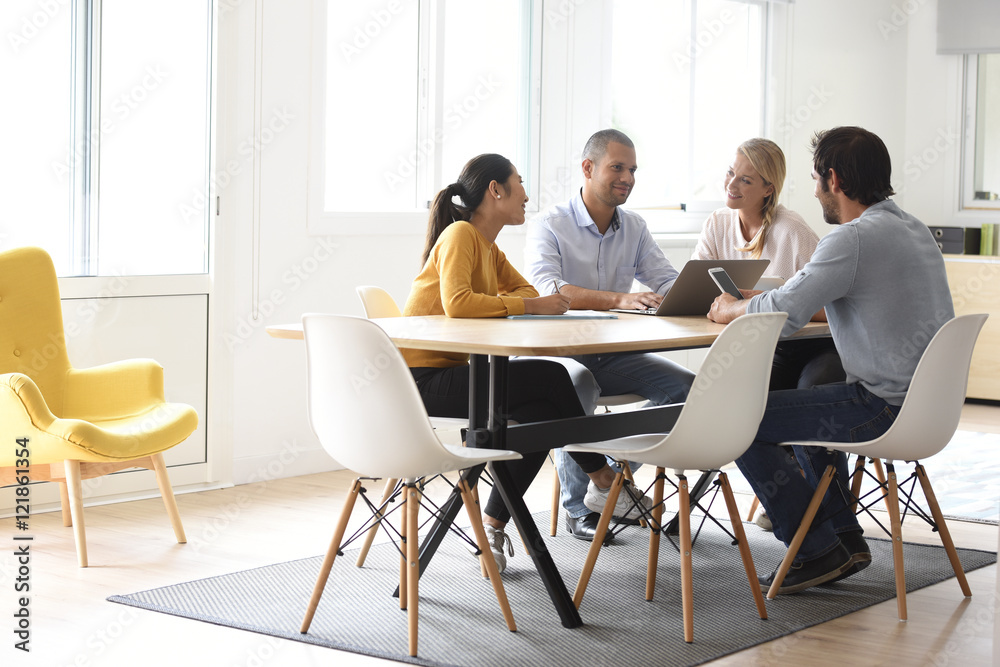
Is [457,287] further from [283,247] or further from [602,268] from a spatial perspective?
[283,247]

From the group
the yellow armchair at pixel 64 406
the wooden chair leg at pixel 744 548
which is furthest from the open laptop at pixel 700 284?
the yellow armchair at pixel 64 406

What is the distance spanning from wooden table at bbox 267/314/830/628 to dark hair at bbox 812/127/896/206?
1.42ft

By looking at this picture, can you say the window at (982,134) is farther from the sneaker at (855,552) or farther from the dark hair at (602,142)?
the sneaker at (855,552)

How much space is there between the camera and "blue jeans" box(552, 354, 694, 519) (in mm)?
3725

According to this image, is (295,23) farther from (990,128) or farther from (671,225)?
(990,128)

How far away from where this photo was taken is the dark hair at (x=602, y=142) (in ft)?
12.8

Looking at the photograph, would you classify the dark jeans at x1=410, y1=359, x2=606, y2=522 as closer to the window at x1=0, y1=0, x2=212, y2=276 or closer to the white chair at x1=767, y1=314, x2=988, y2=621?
the white chair at x1=767, y1=314, x2=988, y2=621

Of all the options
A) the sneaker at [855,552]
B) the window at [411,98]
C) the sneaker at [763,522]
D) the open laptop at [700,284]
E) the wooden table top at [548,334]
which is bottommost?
the sneaker at [763,522]

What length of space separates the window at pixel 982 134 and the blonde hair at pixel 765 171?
4015 millimetres

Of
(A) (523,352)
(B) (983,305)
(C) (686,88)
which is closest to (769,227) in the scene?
(A) (523,352)

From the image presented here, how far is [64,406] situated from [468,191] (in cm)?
149

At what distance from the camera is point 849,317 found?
307 centimetres

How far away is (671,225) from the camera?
6.40 metres

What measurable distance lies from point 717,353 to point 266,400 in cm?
246
